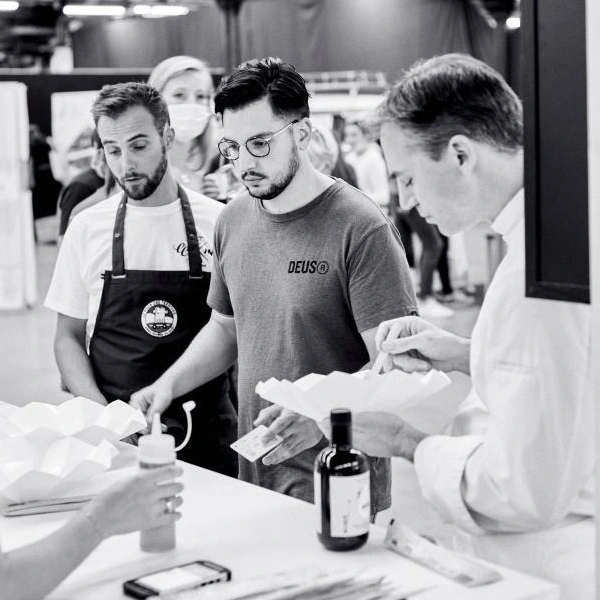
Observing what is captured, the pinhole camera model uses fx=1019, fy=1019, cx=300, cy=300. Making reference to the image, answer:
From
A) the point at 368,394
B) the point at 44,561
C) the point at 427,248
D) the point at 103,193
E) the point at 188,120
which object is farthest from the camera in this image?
the point at 427,248

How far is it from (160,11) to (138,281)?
16.3 m

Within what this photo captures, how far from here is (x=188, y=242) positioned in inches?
117

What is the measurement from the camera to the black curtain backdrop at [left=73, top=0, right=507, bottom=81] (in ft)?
55.8

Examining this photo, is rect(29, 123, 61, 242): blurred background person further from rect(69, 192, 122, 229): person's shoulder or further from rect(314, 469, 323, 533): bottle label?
rect(314, 469, 323, 533): bottle label

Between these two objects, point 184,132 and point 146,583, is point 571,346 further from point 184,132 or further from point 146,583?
point 184,132

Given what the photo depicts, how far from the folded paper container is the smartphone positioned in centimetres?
48

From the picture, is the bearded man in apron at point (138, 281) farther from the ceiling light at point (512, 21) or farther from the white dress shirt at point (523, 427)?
the ceiling light at point (512, 21)

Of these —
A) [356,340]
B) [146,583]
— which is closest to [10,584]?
[146,583]

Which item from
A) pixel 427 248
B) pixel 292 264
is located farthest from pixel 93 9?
pixel 292 264

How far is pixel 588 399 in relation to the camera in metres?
1.58

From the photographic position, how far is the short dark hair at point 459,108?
1.72 meters

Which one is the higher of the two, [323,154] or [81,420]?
[323,154]

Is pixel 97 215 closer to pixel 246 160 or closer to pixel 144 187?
pixel 144 187

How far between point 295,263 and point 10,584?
119cm
